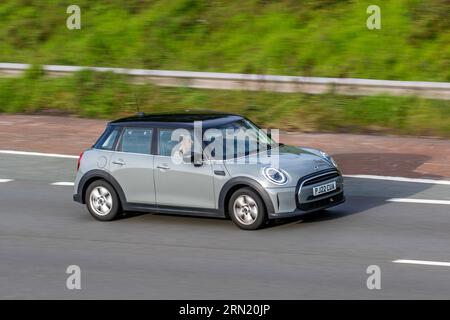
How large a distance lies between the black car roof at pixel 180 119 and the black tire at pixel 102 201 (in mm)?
926

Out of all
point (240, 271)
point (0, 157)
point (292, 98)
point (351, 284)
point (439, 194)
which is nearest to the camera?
point (351, 284)

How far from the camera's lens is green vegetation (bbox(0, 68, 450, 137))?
1906 cm

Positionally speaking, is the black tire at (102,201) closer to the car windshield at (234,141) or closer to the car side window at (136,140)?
the car side window at (136,140)

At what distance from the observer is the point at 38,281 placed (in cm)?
1073

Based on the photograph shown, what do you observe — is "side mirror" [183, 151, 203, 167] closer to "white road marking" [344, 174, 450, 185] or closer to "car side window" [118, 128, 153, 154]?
"car side window" [118, 128, 153, 154]

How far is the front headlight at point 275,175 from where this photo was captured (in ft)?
39.8

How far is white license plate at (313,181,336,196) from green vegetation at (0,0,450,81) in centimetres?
860

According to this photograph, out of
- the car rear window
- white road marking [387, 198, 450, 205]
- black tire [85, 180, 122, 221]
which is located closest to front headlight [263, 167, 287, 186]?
black tire [85, 180, 122, 221]

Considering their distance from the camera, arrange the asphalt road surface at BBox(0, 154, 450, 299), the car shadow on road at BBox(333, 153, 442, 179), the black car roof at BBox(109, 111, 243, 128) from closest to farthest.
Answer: the asphalt road surface at BBox(0, 154, 450, 299), the black car roof at BBox(109, 111, 243, 128), the car shadow on road at BBox(333, 153, 442, 179)

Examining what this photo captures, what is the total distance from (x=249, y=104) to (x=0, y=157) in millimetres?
5374

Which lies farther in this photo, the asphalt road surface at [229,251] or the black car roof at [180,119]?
the black car roof at [180,119]

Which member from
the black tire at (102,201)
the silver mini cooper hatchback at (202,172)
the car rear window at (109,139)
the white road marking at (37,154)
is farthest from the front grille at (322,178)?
the white road marking at (37,154)

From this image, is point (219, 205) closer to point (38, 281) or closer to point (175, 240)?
point (175, 240)
